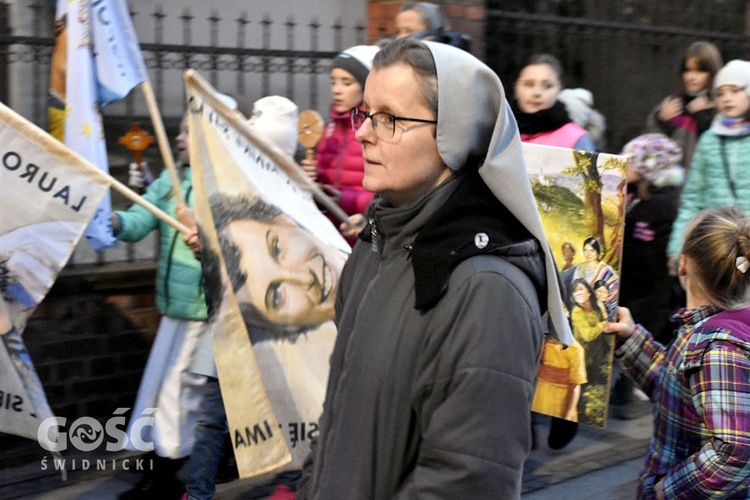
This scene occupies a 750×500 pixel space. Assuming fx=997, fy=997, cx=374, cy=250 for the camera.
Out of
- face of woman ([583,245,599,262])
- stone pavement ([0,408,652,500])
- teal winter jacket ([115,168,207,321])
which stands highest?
face of woman ([583,245,599,262])

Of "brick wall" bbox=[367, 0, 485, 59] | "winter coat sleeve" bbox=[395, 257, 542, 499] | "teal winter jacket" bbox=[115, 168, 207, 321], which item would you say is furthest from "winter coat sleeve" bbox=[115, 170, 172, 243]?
"winter coat sleeve" bbox=[395, 257, 542, 499]

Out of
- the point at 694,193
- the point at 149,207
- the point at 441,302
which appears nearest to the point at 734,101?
the point at 694,193

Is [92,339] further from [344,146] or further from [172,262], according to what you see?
[344,146]

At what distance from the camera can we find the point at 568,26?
7.30 meters

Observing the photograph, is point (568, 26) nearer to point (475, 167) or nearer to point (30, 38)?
point (30, 38)

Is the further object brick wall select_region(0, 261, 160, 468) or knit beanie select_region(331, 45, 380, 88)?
brick wall select_region(0, 261, 160, 468)

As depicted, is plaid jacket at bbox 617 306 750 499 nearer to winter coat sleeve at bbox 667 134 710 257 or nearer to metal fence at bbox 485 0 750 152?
winter coat sleeve at bbox 667 134 710 257

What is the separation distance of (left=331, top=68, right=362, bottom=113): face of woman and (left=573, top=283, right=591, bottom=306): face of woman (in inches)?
55.7

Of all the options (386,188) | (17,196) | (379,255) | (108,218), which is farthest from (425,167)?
(108,218)

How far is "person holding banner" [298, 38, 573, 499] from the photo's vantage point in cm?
186

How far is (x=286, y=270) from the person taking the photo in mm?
3990

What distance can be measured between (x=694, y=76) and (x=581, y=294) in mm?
3478

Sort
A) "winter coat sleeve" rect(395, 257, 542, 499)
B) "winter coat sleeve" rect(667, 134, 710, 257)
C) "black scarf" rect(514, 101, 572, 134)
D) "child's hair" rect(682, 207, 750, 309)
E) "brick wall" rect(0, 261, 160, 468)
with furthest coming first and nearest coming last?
1. "winter coat sleeve" rect(667, 134, 710, 257)
2. "brick wall" rect(0, 261, 160, 468)
3. "black scarf" rect(514, 101, 572, 134)
4. "child's hair" rect(682, 207, 750, 309)
5. "winter coat sleeve" rect(395, 257, 542, 499)

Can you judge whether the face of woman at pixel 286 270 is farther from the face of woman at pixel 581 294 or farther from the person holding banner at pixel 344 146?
the face of woman at pixel 581 294
